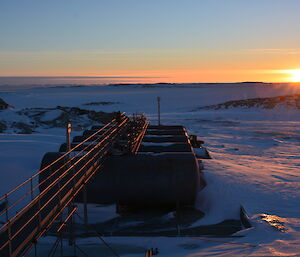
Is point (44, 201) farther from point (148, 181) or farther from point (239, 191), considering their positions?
point (239, 191)

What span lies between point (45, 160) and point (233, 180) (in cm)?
954

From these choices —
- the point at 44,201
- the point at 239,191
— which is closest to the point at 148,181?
the point at 44,201

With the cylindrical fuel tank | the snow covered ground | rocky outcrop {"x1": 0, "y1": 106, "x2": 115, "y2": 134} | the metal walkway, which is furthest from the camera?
rocky outcrop {"x1": 0, "y1": 106, "x2": 115, "y2": 134}

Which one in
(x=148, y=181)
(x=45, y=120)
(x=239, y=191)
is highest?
(x=45, y=120)

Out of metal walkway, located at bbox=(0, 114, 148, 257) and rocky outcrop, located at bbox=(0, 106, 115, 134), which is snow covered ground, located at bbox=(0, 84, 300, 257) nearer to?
metal walkway, located at bbox=(0, 114, 148, 257)

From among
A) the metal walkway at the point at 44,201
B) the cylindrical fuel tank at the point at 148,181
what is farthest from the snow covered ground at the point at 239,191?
the metal walkway at the point at 44,201

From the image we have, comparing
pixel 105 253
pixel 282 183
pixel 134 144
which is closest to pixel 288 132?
pixel 282 183

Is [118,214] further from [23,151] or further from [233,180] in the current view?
[23,151]

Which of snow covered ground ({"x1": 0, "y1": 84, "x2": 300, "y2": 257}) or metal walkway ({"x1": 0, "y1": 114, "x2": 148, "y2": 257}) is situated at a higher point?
metal walkway ({"x1": 0, "y1": 114, "x2": 148, "y2": 257})

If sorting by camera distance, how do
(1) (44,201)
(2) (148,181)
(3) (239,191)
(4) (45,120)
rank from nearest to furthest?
(1) (44,201), (2) (148,181), (3) (239,191), (4) (45,120)

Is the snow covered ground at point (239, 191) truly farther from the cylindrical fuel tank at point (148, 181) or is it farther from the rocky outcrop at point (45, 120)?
the rocky outcrop at point (45, 120)

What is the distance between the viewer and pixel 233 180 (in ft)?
60.4

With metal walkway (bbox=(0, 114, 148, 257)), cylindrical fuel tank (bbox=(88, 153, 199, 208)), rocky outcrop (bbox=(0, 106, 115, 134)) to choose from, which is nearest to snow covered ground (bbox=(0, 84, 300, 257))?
cylindrical fuel tank (bbox=(88, 153, 199, 208))

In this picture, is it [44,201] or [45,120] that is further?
[45,120]
